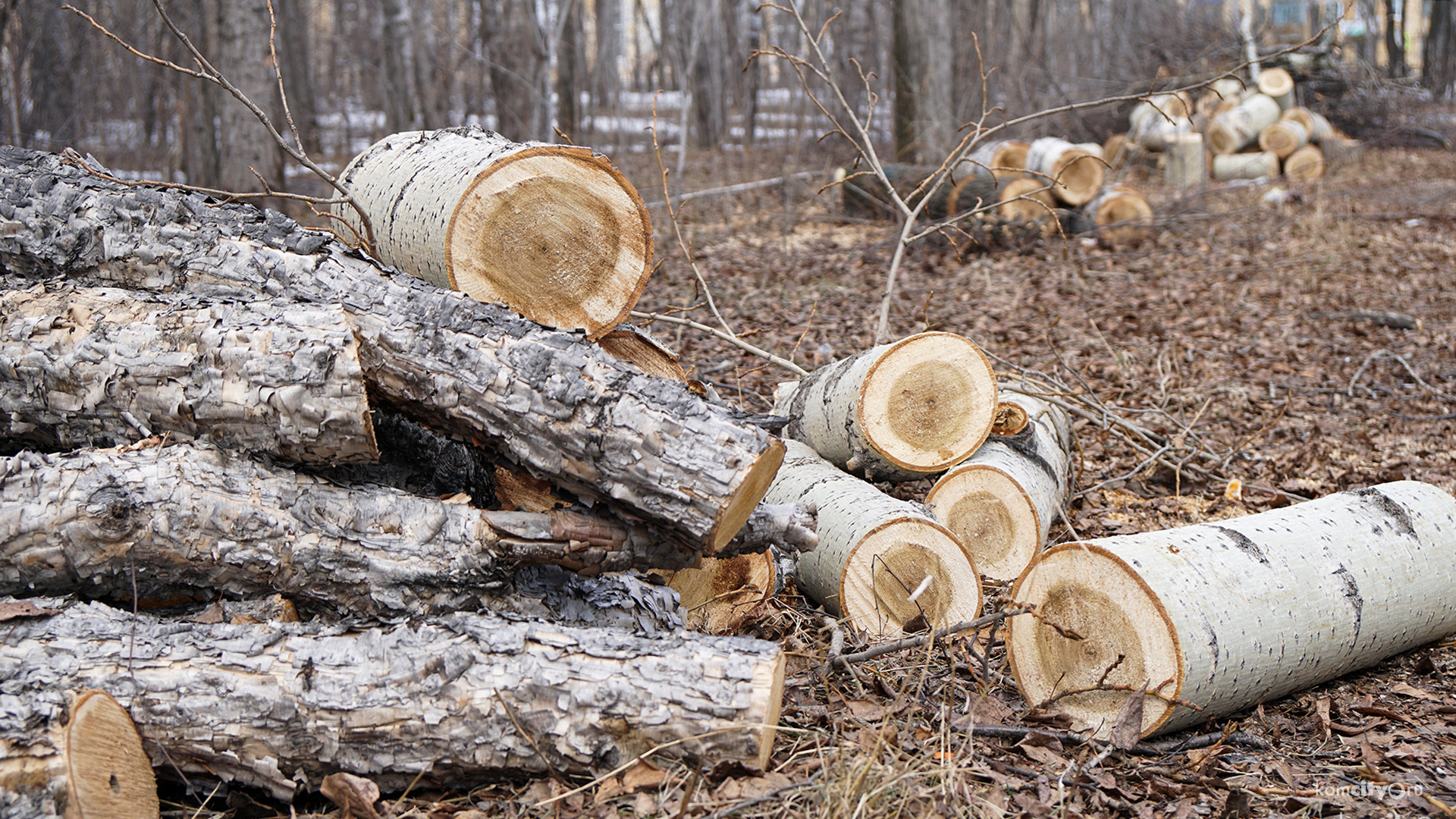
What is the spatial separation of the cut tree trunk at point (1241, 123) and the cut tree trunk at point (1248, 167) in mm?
182

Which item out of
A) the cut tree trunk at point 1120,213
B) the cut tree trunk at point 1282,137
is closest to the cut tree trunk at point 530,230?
the cut tree trunk at point 1120,213

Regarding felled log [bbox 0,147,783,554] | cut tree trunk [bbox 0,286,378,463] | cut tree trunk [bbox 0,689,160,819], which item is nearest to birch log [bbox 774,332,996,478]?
felled log [bbox 0,147,783,554]

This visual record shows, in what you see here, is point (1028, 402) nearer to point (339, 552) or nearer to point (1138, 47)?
point (339, 552)

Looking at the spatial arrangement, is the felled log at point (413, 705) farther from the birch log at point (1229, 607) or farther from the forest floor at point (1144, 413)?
the birch log at point (1229, 607)

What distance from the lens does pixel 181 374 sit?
2.42 meters

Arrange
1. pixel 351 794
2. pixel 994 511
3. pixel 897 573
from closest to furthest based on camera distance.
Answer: pixel 351 794, pixel 897 573, pixel 994 511

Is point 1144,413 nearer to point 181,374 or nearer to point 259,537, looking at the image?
point 259,537

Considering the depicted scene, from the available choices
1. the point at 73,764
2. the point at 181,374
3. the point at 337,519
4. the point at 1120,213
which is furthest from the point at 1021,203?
the point at 73,764

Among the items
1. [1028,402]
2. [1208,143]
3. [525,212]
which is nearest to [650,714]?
[525,212]

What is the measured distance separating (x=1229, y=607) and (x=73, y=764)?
267 cm

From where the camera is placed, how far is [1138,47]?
1748 cm

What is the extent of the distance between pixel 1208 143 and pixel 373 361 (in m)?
14.4

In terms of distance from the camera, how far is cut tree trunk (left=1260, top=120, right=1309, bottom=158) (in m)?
13.6

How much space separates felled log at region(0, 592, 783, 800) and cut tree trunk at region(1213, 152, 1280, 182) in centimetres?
1389
